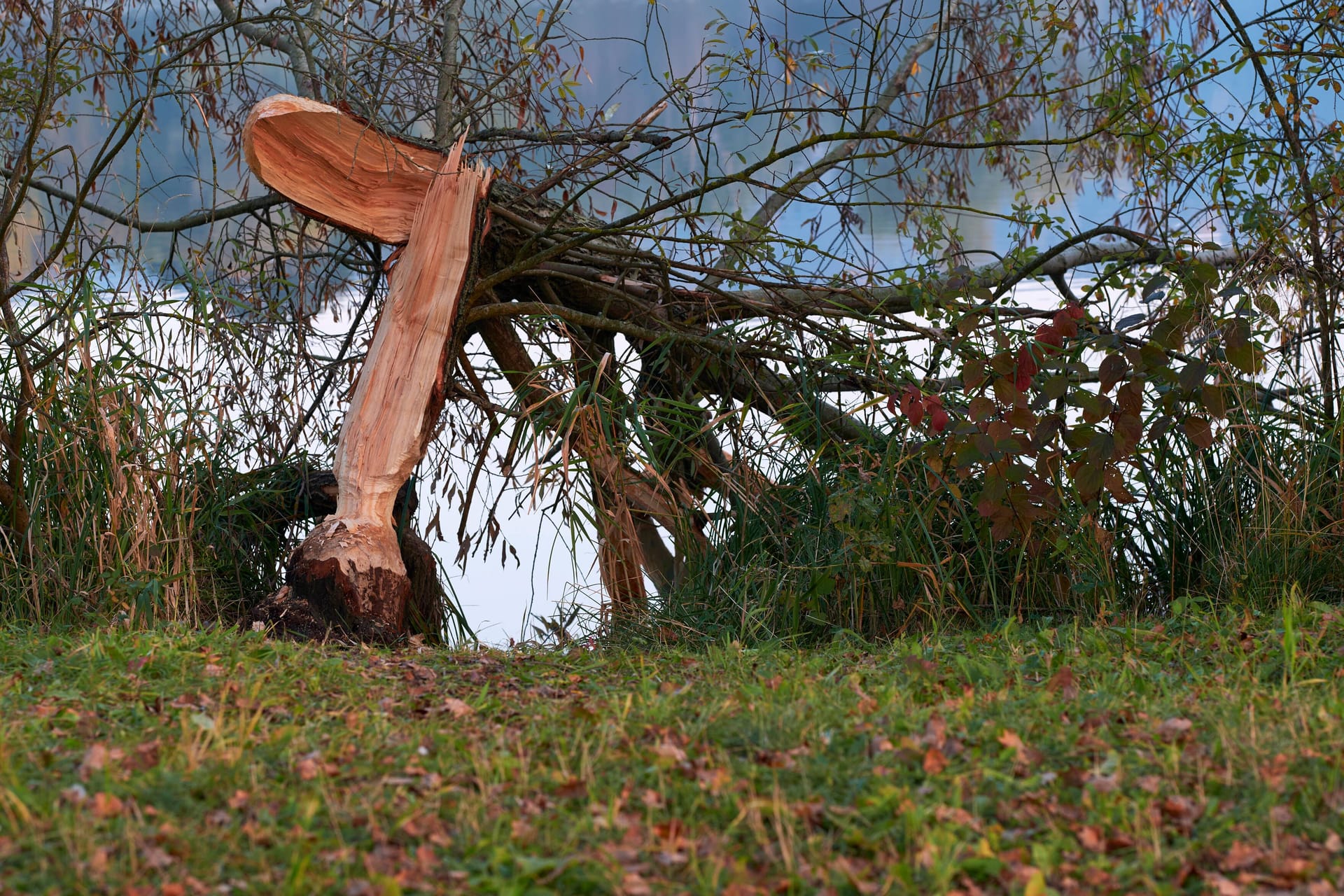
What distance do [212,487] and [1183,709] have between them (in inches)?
145

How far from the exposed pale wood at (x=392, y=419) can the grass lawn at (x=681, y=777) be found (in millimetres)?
865

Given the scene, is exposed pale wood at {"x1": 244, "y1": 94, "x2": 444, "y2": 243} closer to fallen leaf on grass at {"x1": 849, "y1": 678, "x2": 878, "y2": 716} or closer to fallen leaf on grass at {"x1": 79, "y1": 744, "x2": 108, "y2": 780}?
fallen leaf on grass at {"x1": 79, "y1": 744, "x2": 108, "y2": 780}

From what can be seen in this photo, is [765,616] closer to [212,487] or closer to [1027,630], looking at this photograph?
[1027,630]

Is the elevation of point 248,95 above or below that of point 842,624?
above

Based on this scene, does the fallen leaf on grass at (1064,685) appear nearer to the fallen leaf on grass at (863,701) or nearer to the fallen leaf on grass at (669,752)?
the fallen leaf on grass at (863,701)

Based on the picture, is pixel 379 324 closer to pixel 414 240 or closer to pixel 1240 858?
pixel 414 240

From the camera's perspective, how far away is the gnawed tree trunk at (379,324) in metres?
4.15

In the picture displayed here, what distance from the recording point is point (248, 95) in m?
6.10

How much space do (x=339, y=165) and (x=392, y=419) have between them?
1.04 meters

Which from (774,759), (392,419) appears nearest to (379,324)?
(392,419)

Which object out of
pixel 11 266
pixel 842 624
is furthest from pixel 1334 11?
pixel 11 266

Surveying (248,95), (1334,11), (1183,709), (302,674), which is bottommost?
(1183,709)

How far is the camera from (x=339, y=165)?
179 inches

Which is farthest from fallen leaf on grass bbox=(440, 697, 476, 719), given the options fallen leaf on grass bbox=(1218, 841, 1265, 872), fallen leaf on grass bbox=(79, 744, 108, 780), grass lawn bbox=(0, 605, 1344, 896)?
fallen leaf on grass bbox=(1218, 841, 1265, 872)
